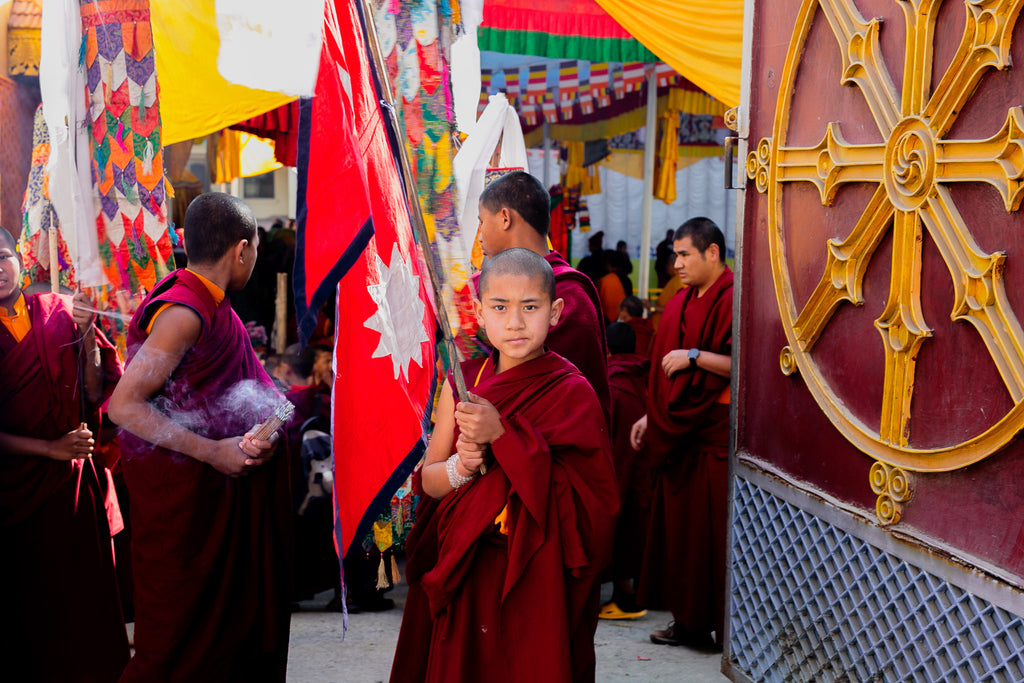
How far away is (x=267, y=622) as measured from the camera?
2934mm

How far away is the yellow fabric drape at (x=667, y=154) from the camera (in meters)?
9.45

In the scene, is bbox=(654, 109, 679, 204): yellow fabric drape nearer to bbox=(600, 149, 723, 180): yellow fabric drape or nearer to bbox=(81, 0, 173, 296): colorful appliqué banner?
bbox=(600, 149, 723, 180): yellow fabric drape

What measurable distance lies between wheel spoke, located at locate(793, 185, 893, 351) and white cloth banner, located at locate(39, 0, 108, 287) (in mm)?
2148

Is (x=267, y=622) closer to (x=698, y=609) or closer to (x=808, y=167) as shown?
(x=698, y=609)

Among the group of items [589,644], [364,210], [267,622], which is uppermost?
[364,210]

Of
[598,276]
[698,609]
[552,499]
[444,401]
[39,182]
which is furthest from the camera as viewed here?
[598,276]

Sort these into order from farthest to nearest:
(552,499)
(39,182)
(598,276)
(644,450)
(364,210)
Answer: (598,276)
(644,450)
(39,182)
(552,499)
(364,210)

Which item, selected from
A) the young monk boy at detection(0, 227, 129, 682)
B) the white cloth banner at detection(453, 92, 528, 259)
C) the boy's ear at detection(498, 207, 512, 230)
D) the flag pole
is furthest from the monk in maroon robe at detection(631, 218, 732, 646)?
the young monk boy at detection(0, 227, 129, 682)

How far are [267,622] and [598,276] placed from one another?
7217 millimetres

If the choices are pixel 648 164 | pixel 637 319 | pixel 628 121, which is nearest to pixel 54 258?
pixel 637 319

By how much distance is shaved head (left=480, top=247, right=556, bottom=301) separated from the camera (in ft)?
7.58

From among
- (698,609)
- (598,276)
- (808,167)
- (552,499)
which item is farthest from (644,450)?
(598,276)

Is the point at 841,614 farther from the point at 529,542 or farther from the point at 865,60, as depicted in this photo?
the point at 865,60

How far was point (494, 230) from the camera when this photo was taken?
119 inches
